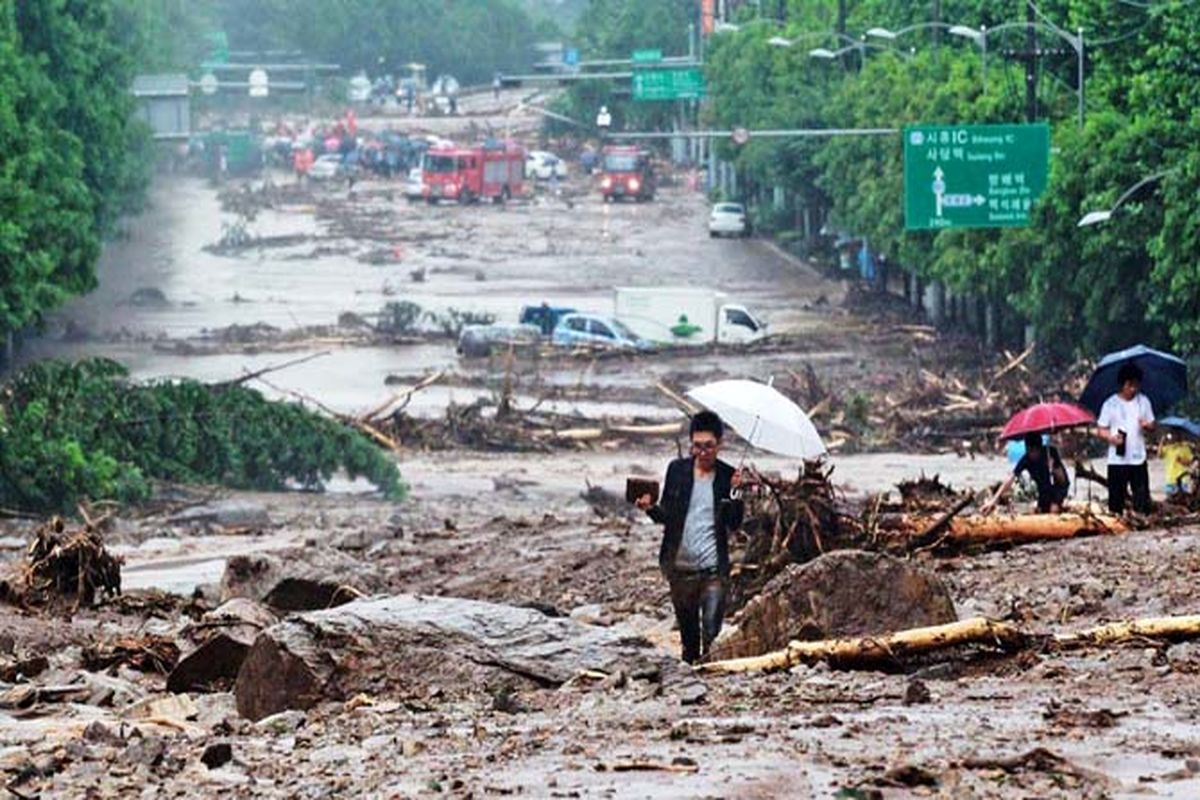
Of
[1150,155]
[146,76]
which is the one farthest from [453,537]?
[146,76]

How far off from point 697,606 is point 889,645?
182 cm

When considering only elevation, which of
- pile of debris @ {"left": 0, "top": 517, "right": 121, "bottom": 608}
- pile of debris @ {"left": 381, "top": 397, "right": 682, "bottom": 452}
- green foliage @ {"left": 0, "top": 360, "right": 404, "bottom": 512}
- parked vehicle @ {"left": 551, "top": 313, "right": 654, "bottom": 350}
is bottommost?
parked vehicle @ {"left": 551, "top": 313, "right": 654, "bottom": 350}

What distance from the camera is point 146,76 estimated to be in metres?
85.8

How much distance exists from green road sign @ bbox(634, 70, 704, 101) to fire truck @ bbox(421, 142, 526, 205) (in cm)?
2370

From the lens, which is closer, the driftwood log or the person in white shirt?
the driftwood log

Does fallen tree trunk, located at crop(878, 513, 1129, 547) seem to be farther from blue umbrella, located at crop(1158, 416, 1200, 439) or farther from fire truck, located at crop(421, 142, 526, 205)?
fire truck, located at crop(421, 142, 526, 205)

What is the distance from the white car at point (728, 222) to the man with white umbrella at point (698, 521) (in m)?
85.7


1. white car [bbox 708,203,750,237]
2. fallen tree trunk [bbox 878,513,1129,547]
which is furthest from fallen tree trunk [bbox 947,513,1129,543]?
white car [bbox 708,203,750,237]

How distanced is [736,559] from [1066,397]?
85.9 ft

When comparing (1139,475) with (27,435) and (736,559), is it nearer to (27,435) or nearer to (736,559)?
(736,559)

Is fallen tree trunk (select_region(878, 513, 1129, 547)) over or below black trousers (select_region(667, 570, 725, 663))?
below

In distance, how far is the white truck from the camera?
67500mm

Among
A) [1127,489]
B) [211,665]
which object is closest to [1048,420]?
[1127,489]

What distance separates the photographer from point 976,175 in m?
52.4
